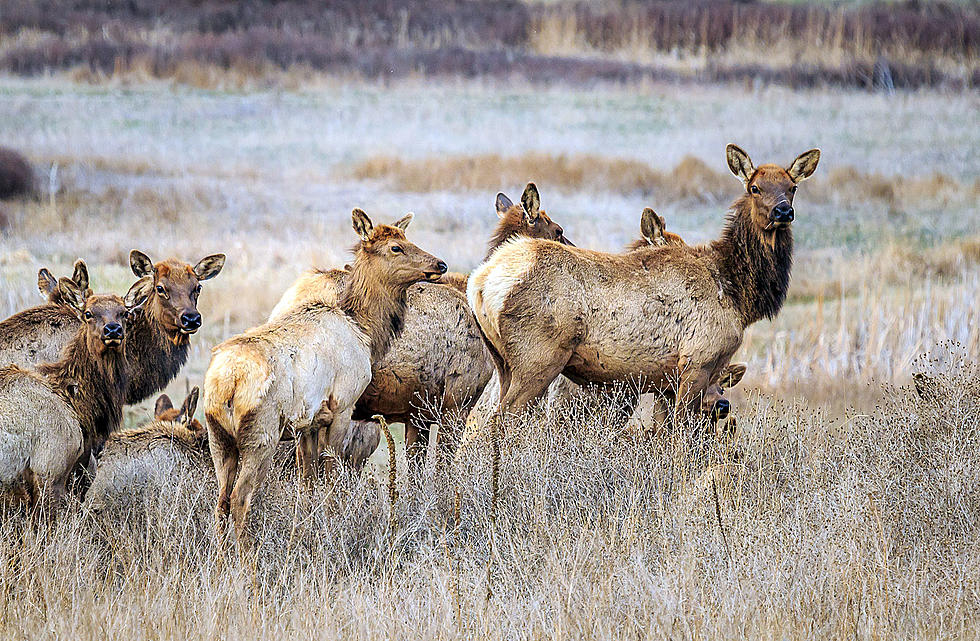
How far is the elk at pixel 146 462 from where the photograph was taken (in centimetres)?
767

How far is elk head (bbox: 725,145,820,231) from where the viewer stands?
824 cm

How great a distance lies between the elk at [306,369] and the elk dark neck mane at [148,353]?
985 mm

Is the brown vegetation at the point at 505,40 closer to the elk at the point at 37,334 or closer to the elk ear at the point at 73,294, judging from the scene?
the elk at the point at 37,334

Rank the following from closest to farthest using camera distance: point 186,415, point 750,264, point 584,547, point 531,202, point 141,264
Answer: point 584,547, point 141,264, point 750,264, point 186,415, point 531,202

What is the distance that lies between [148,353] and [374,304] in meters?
1.54

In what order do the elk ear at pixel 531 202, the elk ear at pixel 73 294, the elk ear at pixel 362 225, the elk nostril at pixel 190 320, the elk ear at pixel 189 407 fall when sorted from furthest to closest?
1. the elk ear at pixel 531 202
2. the elk ear at pixel 189 407
3. the elk ear at pixel 362 225
4. the elk ear at pixel 73 294
5. the elk nostril at pixel 190 320

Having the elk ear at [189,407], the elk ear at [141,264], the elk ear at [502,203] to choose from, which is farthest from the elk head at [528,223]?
the elk ear at [141,264]

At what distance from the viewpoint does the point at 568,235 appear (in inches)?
617

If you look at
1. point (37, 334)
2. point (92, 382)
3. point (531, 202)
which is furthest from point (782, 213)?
point (37, 334)

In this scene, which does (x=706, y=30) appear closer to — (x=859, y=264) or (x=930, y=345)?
(x=859, y=264)

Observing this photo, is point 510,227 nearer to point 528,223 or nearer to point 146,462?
point 528,223

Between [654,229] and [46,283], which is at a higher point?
[654,229]

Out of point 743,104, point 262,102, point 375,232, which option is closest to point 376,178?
point 262,102

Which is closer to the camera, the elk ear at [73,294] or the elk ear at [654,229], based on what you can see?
the elk ear at [73,294]
